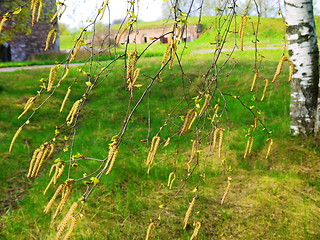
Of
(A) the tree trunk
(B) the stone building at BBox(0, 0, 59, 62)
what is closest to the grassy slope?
(A) the tree trunk

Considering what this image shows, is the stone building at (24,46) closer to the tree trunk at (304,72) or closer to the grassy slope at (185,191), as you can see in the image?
the grassy slope at (185,191)

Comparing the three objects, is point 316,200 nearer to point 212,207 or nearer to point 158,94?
point 212,207

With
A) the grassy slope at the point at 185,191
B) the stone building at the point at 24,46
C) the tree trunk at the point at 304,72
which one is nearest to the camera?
the grassy slope at the point at 185,191

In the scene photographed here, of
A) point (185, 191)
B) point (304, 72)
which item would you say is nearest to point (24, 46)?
point (304, 72)

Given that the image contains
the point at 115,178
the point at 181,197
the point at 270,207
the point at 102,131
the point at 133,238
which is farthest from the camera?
the point at 102,131

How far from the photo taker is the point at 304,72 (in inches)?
183

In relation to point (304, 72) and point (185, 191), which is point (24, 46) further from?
→ point (185, 191)

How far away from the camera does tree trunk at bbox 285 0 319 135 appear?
459cm

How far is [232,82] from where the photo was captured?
8.48m

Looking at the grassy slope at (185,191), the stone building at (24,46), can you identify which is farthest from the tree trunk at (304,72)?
the stone building at (24,46)

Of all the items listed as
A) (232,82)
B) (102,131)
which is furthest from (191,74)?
(102,131)

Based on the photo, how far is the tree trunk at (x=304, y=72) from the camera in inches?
181

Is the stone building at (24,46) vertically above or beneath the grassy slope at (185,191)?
above

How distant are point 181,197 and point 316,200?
4.73ft
